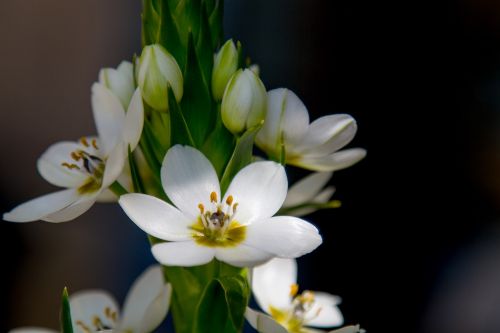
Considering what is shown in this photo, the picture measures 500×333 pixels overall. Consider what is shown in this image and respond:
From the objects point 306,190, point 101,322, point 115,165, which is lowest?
point 101,322

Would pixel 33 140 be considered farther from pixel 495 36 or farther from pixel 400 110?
pixel 495 36

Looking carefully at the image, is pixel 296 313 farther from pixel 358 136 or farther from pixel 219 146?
pixel 358 136

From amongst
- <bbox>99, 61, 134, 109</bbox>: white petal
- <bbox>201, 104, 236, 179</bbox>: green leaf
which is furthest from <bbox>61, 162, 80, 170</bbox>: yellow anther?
<bbox>201, 104, 236, 179</bbox>: green leaf

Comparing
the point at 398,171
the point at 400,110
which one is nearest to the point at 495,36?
the point at 400,110

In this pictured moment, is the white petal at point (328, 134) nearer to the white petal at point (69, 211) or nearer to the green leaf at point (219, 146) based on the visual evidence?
the green leaf at point (219, 146)

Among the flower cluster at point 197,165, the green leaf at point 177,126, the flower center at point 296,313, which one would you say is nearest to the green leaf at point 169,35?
the flower cluster at point 197,165

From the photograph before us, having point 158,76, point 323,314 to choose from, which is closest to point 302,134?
point 158,76
